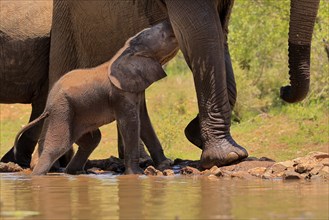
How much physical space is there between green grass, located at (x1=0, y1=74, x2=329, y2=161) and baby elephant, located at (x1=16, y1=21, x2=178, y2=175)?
2.98 meters

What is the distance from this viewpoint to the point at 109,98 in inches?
331

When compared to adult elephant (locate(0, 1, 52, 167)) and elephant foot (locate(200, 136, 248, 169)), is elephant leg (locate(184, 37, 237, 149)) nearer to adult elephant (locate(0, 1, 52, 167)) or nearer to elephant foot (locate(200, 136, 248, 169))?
elephant foot (locate(200, 136, 248, 169))

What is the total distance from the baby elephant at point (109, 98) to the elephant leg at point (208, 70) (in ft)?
1.05

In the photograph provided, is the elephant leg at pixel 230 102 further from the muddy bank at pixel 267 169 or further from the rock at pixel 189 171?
the rock at pixel 189 171

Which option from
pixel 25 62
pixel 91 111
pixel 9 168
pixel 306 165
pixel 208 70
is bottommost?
pixel 9 168

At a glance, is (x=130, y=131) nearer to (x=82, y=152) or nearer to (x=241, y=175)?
(x=82, y=152)

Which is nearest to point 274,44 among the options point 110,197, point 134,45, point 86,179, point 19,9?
point 19,9

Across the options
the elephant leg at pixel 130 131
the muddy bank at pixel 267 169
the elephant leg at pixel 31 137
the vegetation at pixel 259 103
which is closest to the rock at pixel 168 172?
the muddy bank at pixel 267 169

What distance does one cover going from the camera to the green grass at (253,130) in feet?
39.4

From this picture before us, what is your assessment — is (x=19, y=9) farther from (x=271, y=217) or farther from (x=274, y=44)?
(x=271, y=217)

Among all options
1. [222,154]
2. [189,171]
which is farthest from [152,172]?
[222,154]

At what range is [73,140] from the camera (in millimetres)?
8516

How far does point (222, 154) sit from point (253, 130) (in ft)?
16.6

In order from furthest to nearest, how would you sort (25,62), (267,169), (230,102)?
(25,62), (230,102), (267,169)
